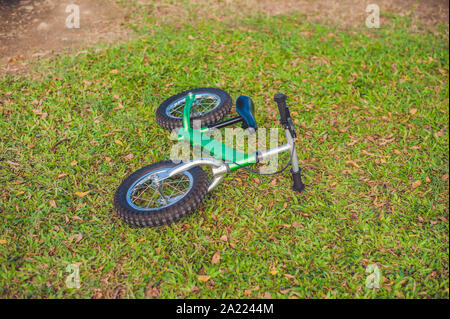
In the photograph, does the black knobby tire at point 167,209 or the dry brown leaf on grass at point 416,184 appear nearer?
the black knobby tire at point 167,209

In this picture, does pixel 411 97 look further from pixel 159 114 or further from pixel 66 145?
pixel 66 145

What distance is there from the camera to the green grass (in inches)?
148

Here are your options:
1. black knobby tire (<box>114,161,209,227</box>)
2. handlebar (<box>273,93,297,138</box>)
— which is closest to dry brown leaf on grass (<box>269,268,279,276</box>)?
black knobby tire (<box>114,161,209,227</box>)

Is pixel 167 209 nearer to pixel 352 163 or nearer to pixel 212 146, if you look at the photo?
pixel 212 146

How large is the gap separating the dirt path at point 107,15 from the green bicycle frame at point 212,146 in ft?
13.3

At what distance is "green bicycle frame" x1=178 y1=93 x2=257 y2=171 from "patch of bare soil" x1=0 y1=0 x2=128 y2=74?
4063mm

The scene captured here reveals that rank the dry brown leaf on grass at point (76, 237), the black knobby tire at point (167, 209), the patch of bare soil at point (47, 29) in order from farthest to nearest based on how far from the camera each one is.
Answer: the patch of bare soil at point (47, 29)
the dry brown leaf on grass at point (76, 237)
the black knobby tire at point (167, 209)

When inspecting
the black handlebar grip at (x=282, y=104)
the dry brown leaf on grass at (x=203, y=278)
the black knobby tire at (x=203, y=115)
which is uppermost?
the black handlebar grip at (x=282, y=104)

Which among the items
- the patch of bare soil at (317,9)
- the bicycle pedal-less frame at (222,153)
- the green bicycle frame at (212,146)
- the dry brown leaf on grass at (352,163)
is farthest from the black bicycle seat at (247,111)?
the patch of bare soil at (317,9)

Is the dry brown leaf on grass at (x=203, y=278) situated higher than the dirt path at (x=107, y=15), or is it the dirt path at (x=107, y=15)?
the dirt path at (x=107, y=15)

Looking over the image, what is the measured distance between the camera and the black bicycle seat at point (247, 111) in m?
4.14

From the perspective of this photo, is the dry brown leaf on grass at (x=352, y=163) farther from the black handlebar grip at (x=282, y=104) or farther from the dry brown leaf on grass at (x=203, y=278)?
the dry brown leaf on grass at (x=203, y=278)

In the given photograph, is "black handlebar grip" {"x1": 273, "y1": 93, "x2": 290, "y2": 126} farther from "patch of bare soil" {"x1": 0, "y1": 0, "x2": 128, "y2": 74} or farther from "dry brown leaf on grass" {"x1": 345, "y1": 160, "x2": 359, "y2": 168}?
"patch of bare soil" {"x1": 0, "y1": 0, "x2": 128, "y2": 74}
